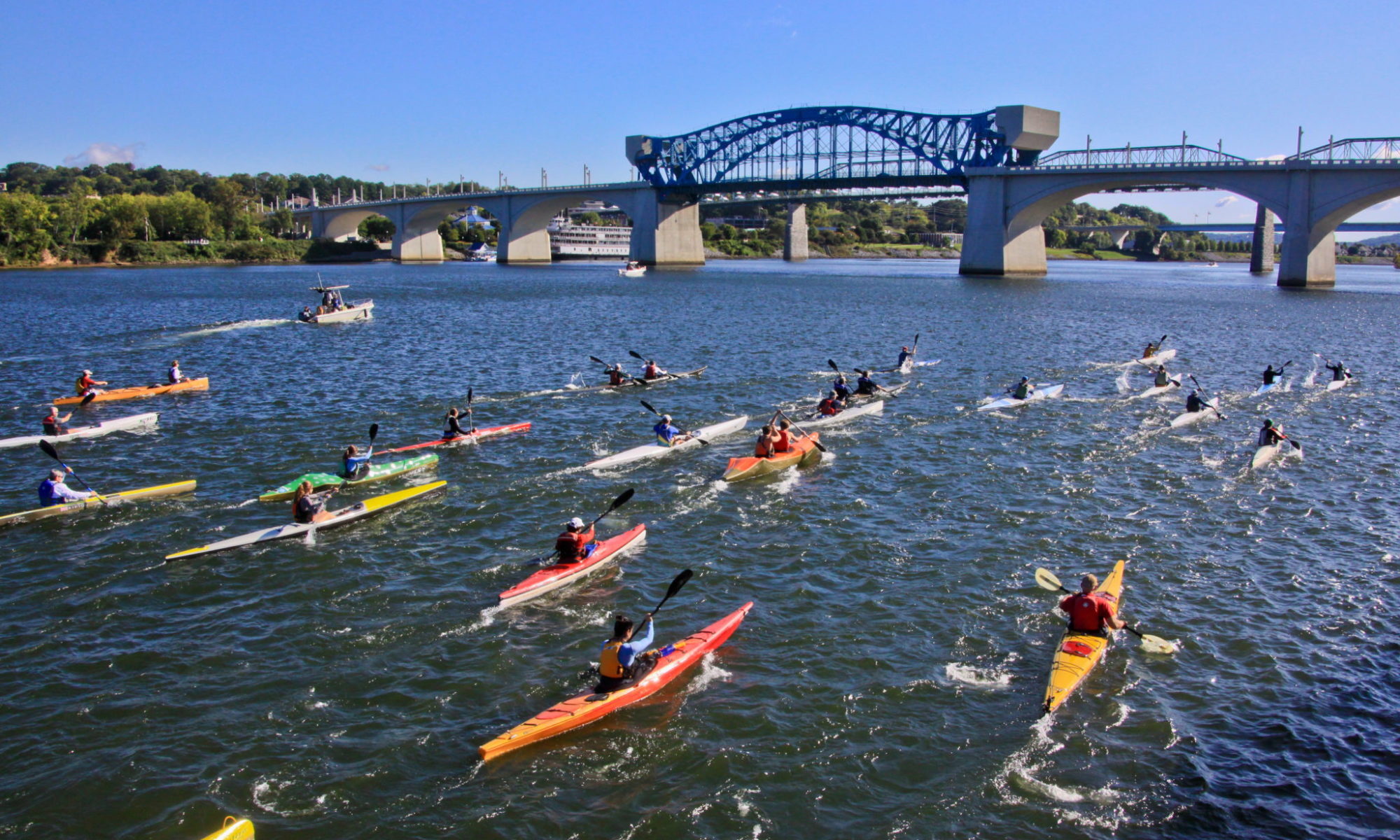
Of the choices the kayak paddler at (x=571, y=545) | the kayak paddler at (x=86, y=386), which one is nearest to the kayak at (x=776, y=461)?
the kayak paddler at (x=571, y=545)

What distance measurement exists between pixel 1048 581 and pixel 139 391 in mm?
32001

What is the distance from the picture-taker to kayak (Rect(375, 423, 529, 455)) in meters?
24.8

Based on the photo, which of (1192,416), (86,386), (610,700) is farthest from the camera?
(86,386)

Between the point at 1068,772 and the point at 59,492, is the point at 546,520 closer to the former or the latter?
the point at 59,492

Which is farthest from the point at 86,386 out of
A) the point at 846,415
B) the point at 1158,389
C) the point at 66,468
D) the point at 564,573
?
the point at 1158,389

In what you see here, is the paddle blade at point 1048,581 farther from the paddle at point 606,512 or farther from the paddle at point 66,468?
the paddle at point 66,468

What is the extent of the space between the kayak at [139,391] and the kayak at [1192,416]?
116ft

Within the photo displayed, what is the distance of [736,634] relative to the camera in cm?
1471

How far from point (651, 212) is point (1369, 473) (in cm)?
12645

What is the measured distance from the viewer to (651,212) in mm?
142875

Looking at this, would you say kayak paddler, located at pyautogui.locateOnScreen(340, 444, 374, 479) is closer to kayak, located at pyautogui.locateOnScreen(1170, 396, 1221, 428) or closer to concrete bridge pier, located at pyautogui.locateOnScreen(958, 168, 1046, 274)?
kayak, located at pyautogui.locateOnScreen(1170, 396, 1221, 428)

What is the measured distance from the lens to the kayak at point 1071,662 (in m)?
12.5

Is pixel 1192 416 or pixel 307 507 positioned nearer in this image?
pixel 307 507

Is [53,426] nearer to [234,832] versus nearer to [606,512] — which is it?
[606,512]
